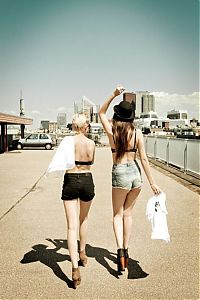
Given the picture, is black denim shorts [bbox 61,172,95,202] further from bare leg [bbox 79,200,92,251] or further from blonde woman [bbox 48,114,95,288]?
bare leg [bbox 79,200,92,251]

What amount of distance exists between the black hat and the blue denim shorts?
490 millimetres

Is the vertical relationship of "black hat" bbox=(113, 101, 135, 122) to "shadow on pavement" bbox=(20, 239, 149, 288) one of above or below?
above

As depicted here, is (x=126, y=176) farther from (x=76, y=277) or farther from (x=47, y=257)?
Result: (x=47, y=257)

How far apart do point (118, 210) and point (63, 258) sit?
101cm

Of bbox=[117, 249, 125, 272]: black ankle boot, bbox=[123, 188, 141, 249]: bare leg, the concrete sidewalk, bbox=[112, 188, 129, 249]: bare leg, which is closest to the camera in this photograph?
the concrete sidewalk

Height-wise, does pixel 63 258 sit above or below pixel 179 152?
below

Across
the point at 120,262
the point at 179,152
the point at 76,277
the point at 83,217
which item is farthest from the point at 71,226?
the point at 179,152

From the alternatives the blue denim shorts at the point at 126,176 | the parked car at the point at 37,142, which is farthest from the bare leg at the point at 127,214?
the parked car at the point at 37,142

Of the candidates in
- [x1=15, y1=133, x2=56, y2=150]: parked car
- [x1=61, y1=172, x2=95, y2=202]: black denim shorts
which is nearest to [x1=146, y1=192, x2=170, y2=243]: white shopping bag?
[x1=61, y1=172, x2=95, y2=202]: black denim shorts

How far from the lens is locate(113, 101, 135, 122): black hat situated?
13.7 ft

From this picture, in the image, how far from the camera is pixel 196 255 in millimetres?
4711

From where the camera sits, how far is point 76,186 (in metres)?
4.05

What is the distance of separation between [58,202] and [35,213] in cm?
133

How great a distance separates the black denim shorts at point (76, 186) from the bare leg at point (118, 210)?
32 cm
